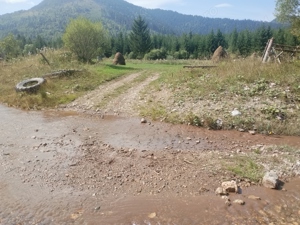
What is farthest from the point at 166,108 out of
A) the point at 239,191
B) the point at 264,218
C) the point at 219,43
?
the point at 219,43

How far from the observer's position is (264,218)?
4176 millimetres

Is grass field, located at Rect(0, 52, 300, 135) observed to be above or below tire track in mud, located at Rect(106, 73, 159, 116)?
above

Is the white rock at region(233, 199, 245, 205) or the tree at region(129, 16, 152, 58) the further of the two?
the tree at region(129, 16, 152, 58)

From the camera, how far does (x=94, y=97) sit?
12.4m

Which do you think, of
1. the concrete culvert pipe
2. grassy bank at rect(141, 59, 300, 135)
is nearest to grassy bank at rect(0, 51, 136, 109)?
the concrete culvert pipe

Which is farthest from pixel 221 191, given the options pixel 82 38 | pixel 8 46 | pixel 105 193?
pixel 8 46

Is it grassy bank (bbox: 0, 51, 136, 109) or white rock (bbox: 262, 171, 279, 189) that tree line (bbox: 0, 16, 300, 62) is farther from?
white rock (bbox: 262, 171, 279, 189)

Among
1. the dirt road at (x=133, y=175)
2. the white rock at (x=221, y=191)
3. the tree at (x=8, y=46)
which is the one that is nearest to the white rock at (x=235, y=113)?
the dirt road at (x=133, y=175)

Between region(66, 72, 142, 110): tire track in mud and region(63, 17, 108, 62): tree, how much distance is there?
863 cm

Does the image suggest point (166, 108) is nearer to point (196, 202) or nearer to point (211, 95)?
point (211, 95)

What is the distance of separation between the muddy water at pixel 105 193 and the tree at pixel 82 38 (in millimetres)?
15255

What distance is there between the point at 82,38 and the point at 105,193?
780 inches

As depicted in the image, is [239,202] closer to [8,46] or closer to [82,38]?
[82,38]

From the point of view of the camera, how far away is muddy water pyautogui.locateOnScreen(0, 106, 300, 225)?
4.30 metres
